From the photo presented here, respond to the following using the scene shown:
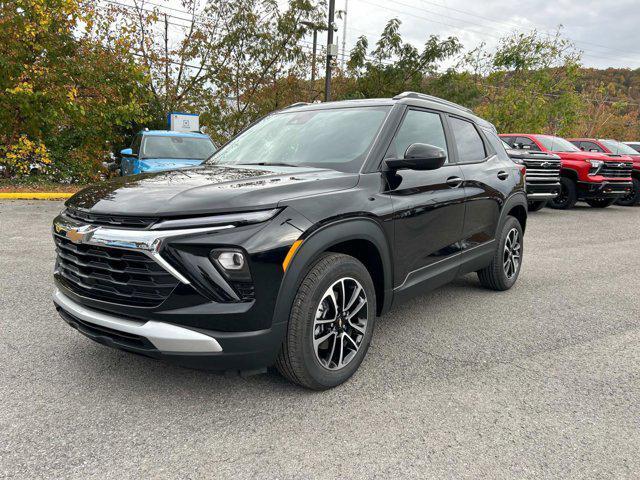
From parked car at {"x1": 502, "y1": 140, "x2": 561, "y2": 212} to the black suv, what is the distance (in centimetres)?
871

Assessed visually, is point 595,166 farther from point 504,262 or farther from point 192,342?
point 192,342

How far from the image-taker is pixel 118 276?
8.07ft

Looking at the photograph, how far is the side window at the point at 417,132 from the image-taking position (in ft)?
11.3

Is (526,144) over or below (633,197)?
over

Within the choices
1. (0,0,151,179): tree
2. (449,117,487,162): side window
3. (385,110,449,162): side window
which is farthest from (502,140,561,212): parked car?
(0,0,151,179): tree

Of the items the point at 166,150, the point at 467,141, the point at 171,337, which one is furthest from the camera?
the point at 166,150

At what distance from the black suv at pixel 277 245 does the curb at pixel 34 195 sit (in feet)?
30.6

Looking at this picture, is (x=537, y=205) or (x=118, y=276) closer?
(x=118, y=276)

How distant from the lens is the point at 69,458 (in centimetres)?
222

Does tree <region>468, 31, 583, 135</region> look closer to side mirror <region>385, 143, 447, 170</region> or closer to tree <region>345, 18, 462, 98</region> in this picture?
tree <region>345, 18, 462, 98</region>

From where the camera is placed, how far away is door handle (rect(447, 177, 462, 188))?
386 cm

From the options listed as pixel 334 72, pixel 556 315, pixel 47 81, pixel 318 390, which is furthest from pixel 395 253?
pixel 334 72

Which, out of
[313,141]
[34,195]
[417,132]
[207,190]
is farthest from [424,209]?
[34,195]

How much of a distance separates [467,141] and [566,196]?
34.9ft
